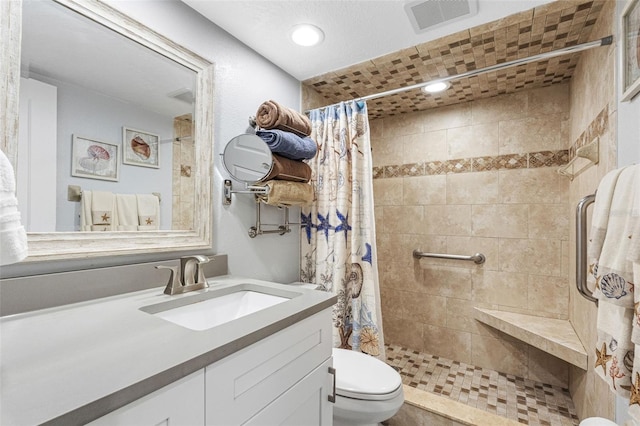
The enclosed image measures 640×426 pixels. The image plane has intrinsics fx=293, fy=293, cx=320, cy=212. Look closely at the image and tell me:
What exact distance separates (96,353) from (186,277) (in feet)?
1.80

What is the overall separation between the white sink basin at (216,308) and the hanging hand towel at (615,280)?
104 cm

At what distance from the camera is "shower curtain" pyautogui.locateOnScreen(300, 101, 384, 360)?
5.84 feet

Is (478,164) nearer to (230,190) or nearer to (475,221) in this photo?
(475,221)

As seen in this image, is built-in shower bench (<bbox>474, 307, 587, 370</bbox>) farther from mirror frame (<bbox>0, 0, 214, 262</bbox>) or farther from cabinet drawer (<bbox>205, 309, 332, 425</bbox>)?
mirror frame (<bbox>0, 0, 214, 262</bbox>)

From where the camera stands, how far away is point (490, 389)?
2.04 metres

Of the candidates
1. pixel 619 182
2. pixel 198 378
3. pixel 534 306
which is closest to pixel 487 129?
pixel 534 306

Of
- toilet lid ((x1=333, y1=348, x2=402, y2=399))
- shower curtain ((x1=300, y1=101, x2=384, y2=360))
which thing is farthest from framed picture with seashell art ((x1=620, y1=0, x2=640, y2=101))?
toilet lid ((x1=333, y1=348, x2=402, y2=399))

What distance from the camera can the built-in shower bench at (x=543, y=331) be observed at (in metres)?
1.66

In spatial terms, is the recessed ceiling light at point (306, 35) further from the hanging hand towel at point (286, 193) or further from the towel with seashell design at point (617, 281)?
the towel with seashell design at point (617, 281)

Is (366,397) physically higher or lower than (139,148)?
lower

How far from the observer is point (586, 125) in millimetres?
1653

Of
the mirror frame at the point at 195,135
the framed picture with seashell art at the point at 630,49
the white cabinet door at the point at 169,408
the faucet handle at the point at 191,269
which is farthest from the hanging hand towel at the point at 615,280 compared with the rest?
the mirror frame at the point at 195,135

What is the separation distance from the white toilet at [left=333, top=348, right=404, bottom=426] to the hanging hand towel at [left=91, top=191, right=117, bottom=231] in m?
1.16

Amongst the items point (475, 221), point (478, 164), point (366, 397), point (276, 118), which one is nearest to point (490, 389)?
point (475, 221)
